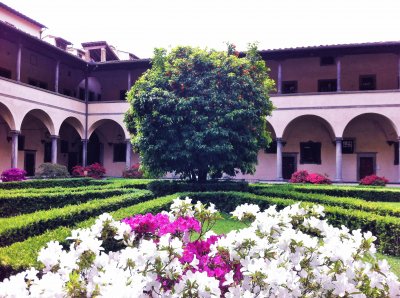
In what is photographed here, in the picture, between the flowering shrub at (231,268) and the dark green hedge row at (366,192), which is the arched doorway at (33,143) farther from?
the flowering shrub at (231,268)

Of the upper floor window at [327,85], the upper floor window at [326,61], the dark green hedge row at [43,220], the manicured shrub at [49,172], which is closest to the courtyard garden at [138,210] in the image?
the dark green hedge row at [43,220]

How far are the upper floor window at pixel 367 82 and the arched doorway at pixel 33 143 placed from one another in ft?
66.8

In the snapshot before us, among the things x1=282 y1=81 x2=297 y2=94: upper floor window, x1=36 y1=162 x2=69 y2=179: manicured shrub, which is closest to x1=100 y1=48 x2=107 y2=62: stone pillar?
x1=36 y1=162 x2=69 y2=179: manicured shrub

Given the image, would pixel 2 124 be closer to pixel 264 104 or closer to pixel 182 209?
pixel 264 104

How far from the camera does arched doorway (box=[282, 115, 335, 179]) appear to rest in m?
23.9

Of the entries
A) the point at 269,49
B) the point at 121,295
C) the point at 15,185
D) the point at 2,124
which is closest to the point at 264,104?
the point at 269,49

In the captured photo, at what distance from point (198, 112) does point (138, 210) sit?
607 centimetres

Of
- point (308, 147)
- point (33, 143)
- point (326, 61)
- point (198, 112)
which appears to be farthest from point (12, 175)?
point (326, 61)

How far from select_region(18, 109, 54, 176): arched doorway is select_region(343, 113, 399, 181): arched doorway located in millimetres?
19654

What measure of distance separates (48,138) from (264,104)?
56.0 feet

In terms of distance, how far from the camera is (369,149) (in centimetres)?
2328

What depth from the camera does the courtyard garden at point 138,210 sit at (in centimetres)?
547

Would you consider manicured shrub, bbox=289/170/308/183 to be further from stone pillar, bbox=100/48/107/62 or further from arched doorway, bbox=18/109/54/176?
stone pillar, bbox=100/48/107/62

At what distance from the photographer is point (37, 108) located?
2009cm
